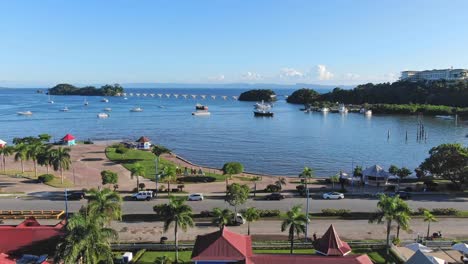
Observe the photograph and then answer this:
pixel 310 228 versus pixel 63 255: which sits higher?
pixel 63 255

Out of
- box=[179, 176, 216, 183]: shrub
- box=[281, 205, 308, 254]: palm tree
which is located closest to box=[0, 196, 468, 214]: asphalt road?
box=[179, 176, 216, 183]: shrub

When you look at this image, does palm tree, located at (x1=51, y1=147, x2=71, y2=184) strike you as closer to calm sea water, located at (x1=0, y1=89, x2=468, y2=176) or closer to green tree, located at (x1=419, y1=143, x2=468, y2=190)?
calm sea water, located at (x1=0, y1=89, x2=468, y2=176)

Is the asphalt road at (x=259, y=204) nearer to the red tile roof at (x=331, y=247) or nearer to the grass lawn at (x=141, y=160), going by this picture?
the grass lawn at (x=141, y=160)

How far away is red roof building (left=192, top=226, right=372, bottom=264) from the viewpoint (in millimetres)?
28609

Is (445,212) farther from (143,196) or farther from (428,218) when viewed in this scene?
(143,196)

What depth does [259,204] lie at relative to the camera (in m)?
52.1

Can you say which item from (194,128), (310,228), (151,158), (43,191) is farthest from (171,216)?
(194,128)

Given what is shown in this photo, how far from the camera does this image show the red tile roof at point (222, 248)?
98.7 ft

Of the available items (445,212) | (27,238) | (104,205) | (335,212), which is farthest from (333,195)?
(27,238)

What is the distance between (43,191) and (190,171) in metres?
23.4

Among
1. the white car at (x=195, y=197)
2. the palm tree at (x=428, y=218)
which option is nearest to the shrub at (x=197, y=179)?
the white car at (x=195, y=197)

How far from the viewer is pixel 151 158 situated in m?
81.4

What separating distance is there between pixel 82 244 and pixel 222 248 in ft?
31.7

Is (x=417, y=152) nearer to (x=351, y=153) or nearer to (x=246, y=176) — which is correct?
(x=351, y=153)
